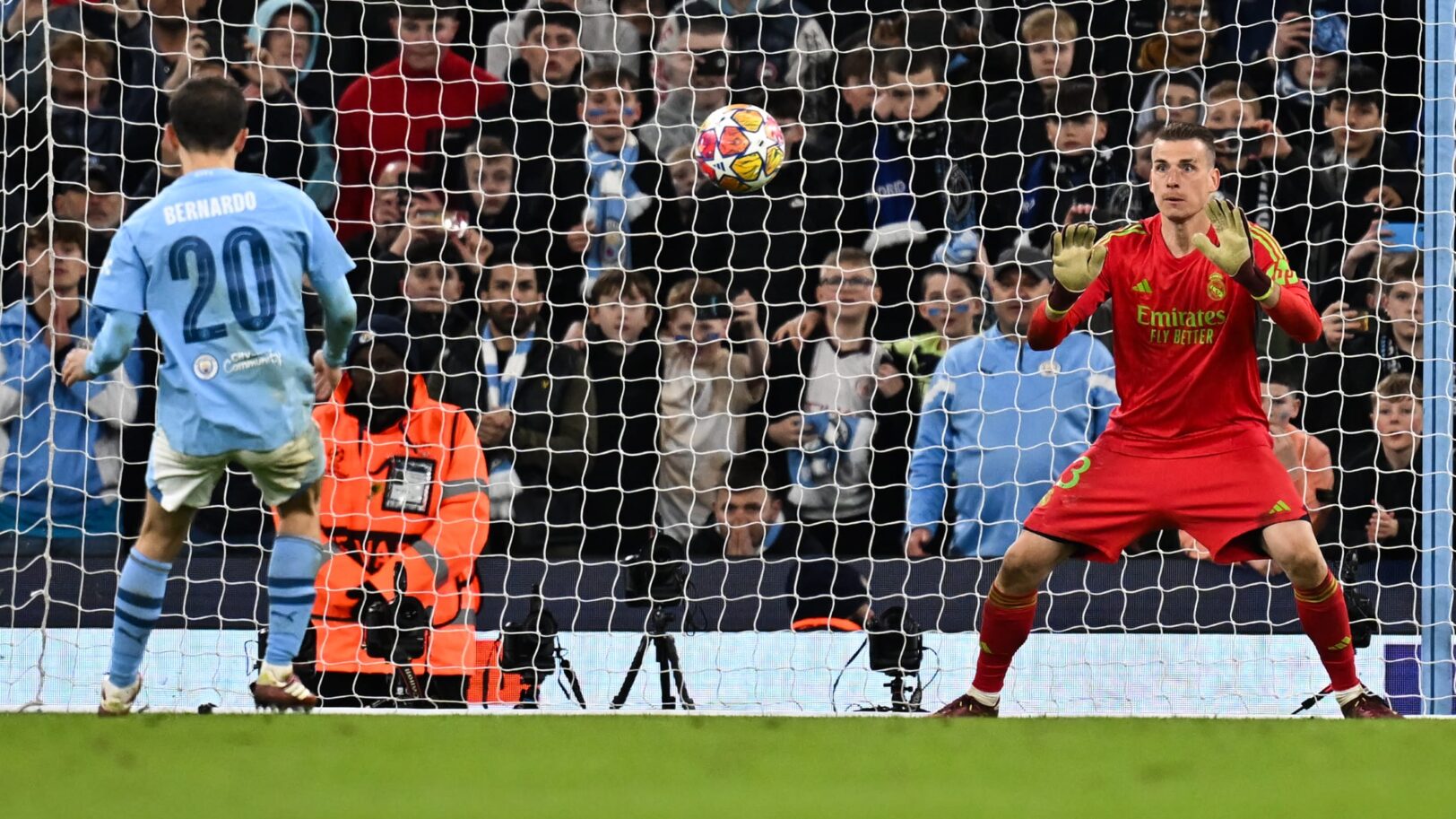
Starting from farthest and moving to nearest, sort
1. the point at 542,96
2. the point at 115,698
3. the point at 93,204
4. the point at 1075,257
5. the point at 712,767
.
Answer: the point at 542,96 < the point at 93,204 < the point at 1075,257 < the point at 115,698 < the point at 712,767

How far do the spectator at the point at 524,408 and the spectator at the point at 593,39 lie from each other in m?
0.95

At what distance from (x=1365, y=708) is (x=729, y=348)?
2827mm

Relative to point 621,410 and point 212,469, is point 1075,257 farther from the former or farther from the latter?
point 621,410

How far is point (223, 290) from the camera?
14.3 feet

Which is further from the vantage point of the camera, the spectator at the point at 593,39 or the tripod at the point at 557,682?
the spectator at the point at 593,39

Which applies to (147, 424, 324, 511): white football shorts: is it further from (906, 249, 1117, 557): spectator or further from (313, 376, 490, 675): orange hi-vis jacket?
(906, 249, 1117, 557): spectator

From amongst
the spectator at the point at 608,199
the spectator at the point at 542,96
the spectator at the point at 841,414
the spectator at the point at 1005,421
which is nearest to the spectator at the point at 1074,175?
the spectator at the point at 1005,421

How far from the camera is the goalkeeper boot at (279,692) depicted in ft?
14.7

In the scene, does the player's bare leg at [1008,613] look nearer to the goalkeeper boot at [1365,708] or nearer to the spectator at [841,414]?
the goalkeeper boot at [1365,708]

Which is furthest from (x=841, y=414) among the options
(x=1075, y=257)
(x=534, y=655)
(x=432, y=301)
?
(x=1075, y=257)

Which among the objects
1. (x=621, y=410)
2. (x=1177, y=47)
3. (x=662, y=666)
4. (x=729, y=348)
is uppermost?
(x=1177, y=47)

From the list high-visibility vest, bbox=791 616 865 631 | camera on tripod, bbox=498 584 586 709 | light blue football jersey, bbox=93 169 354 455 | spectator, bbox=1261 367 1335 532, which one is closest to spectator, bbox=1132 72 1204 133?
spectator, bbox=1261 367 1335 532

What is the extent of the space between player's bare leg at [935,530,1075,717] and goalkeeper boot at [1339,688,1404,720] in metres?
0.82

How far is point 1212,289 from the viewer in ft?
16.2
